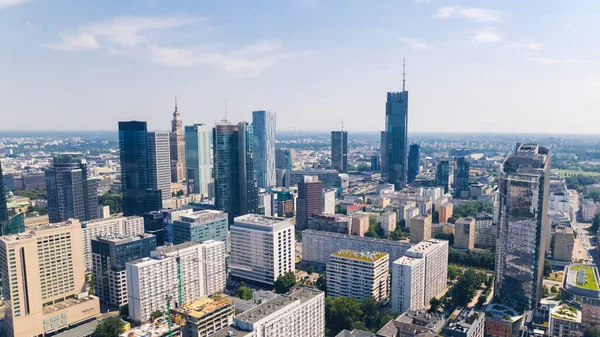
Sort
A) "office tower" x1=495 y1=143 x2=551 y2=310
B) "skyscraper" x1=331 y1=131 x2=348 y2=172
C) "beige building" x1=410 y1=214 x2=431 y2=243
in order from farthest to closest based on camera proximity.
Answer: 1. "skyscraper" x1=331 y1=131 x2=348 y2=172
2. "beige building" x1=410 y1=214 x2=431 y2=243
3. "office tower" x1=495 y1=143 x2=551 y2=310

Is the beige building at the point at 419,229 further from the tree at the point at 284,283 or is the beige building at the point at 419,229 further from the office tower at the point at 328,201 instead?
A: the tree at the point at 284,283

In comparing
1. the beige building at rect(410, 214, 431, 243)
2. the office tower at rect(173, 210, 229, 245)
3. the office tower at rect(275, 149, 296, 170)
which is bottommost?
the beige building at rect(410, 214, 431, 243)

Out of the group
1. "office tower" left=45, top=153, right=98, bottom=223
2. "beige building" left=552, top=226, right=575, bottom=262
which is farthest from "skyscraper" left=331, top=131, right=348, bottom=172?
"beige building" left=552, top=226, right=575, bottom=262

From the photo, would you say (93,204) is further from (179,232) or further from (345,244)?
(345,244)

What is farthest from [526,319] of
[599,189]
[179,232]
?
[599,189]

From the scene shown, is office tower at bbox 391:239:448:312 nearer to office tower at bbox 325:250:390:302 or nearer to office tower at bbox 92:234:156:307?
office tower at bbox 325:250:390:302

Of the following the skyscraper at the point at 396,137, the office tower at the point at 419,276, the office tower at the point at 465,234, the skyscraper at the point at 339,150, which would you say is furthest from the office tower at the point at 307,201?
the skyscraper at the point at 339,150
